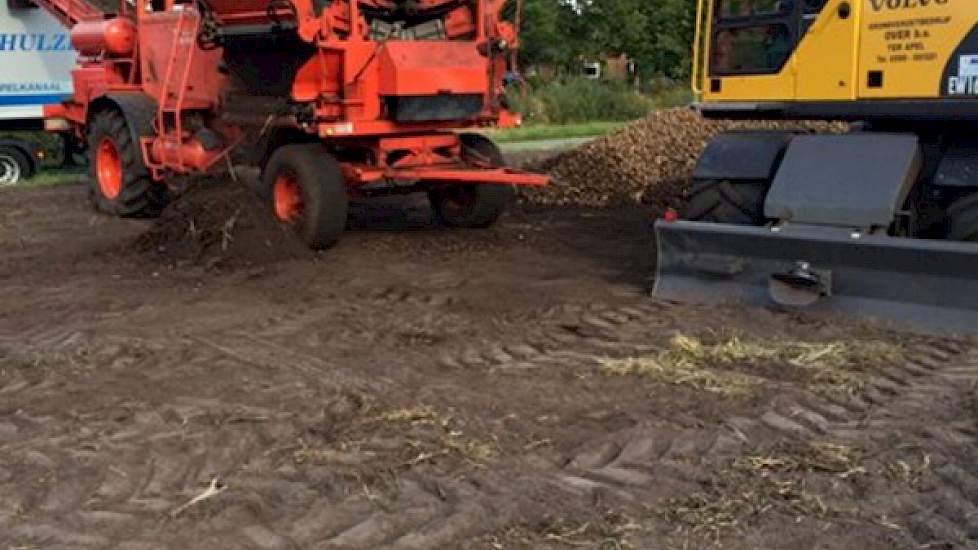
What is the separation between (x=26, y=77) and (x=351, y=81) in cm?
1016

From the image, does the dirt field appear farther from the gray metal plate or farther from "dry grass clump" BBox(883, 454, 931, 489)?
the gray metal plate

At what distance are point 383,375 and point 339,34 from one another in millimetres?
4604

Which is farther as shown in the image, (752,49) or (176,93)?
(176,93)

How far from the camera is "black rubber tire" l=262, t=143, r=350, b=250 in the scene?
10.1 m

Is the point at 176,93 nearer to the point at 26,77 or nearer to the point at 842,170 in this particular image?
the point at 842,170

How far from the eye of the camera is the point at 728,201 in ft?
27.0

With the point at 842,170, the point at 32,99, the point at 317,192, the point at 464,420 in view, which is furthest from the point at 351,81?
the point at 32,99

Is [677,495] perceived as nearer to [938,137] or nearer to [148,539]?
[148,539]

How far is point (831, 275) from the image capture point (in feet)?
24.0

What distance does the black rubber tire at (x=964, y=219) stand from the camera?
7250mm

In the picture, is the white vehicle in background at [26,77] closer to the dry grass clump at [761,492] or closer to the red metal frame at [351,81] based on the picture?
the red metal frame at [351,81]

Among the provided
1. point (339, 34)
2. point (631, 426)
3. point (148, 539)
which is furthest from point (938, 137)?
point (148, 539)

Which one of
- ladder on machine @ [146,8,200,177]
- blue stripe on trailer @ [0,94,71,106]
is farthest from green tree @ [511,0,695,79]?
ladder on machine @ [146,8,200,177]

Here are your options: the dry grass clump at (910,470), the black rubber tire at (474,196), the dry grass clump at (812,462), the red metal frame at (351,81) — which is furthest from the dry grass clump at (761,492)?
the black rubber tire at (474,196)
